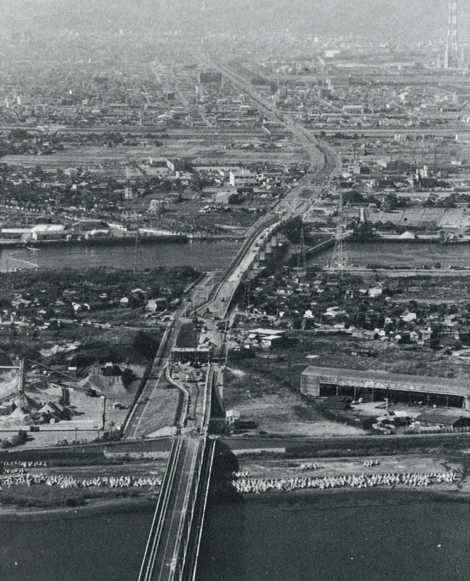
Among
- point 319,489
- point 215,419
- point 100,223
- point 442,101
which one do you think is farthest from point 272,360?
point 442,101

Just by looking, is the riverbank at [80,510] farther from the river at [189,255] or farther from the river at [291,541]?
the river at [189,255]

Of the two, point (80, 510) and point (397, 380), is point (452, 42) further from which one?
point (80, 510)

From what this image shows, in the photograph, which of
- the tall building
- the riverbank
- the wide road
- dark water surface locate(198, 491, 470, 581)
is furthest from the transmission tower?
the tall building

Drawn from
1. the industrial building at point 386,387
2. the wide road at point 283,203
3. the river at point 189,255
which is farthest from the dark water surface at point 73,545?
the river at point 189,255

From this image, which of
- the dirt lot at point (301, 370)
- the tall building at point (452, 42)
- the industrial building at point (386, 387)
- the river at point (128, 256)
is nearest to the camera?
the dirt lot at point (301, 370)

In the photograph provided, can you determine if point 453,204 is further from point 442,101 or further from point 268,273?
point 442,101

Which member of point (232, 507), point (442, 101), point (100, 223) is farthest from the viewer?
point (442, 101)
